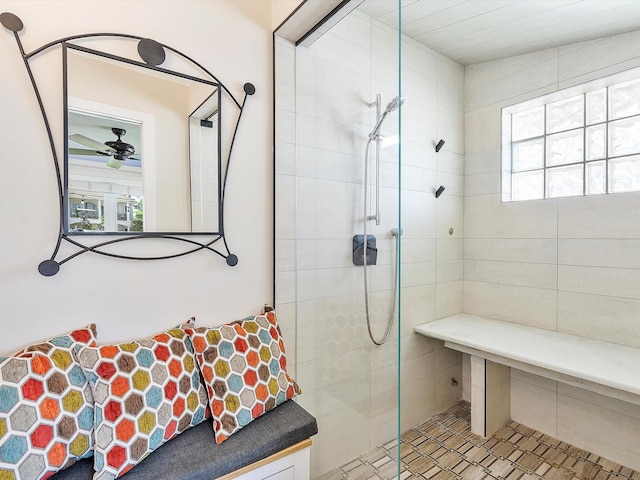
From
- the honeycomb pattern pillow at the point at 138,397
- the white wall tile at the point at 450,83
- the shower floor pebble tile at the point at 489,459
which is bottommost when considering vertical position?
the shower floor pebble tile at the point at 489,459

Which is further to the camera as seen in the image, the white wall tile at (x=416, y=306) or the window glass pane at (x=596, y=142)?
the white wall tile at (x=416, y=306)

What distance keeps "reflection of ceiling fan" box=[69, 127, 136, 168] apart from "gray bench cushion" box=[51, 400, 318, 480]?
3.56 ft

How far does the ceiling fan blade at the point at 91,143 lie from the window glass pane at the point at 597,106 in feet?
9.10

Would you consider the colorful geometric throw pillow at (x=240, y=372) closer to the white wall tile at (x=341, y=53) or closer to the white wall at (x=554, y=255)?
the white wall tile at (x=341, y=53)

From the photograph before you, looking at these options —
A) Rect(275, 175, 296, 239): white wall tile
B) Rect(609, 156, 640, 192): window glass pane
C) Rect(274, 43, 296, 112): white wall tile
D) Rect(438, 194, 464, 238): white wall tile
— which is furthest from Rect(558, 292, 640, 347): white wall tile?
Rect(274, 43, 296, 112): white wall tile

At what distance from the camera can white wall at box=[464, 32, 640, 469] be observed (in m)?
1.98

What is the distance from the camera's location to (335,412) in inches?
68.0

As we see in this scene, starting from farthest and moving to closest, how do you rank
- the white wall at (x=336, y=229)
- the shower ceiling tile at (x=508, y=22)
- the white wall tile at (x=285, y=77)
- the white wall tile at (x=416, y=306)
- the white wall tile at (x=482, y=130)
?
1. the white wall tile at (x=482, y=130)
2. the white wall tile at (x=416, y=306)
3. the shower ceiling tile at (x=508, y=22)
4. the white wall tile at (x=285, y=77)
5. the white wall at (x=336, y=229)

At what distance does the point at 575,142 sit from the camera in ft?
7.46

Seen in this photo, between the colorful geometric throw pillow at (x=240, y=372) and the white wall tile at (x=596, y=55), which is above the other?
the white wall tile at (x=596, y=55)

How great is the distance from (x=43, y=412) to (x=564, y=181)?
2984 millimetres

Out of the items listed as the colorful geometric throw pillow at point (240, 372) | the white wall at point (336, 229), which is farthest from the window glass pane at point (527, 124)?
the colorful geometric throw pillow at point (240, 372)

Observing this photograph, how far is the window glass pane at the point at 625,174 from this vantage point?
1983mm

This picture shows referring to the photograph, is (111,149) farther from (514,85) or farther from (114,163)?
(514,85)
